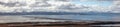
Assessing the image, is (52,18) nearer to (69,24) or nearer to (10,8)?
(69,24)

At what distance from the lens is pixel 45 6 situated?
0.96m

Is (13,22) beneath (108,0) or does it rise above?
beneath

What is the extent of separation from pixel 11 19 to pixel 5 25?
0.04 meters

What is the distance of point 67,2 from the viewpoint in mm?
967

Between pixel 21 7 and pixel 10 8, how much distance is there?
0.05m

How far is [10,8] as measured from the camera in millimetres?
956

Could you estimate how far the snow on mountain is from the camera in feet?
3.12

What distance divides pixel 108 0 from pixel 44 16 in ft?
0.95

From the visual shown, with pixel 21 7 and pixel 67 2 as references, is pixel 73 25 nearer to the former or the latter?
pixel 67 2

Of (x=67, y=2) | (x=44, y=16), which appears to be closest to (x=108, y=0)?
(x=67, y=2)

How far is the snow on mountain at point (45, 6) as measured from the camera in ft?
3.12

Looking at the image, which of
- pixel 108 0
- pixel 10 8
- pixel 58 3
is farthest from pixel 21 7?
pixel 108 0

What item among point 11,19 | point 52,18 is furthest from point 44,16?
point 11,19

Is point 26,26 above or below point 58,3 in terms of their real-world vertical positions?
below
